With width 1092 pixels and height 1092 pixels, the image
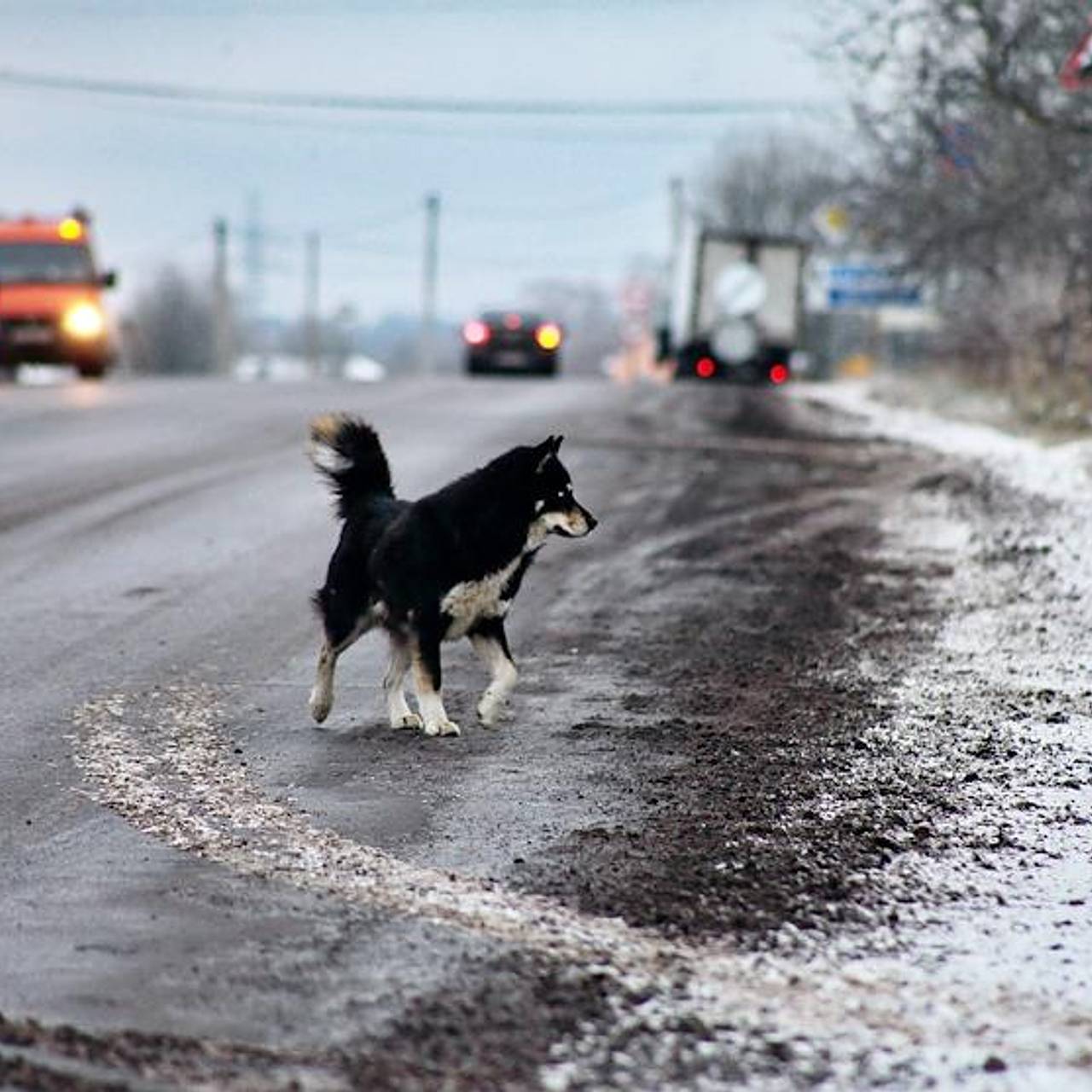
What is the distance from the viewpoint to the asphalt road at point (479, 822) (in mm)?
4914

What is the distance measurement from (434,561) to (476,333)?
42.3 metres

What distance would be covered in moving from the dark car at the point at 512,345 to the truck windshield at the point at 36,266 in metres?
14.7

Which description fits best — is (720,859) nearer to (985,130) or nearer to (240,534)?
(240,534)

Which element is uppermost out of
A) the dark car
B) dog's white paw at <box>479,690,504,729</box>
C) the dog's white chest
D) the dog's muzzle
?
the dog's muzzle

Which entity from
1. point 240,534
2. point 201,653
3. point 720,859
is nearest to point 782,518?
point 240,534

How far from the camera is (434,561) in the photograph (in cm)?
818

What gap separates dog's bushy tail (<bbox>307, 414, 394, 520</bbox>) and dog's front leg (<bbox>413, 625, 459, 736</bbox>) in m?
0.78

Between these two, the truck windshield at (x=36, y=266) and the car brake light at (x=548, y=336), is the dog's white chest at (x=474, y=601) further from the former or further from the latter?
the car brake light at (x=548, y=336)

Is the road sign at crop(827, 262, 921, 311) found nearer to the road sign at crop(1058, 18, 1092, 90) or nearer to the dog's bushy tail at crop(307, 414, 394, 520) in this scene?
the road sign at crop(1058, 18, 1092, 90)

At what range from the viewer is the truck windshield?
3631 cm

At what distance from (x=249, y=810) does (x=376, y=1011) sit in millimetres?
2111

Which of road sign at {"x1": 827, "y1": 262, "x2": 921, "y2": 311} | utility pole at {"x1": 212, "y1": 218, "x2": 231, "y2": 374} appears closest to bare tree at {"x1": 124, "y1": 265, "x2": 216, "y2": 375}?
utility pole at {"x1": 212, "y1": 218, "x2": 231, "y2": 374}

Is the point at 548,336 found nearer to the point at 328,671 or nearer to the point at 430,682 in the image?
the point at 328,671

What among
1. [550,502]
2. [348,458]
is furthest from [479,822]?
[348,458]
